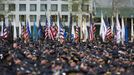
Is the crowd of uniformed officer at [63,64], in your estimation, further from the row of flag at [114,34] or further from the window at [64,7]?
the window at [64,7]

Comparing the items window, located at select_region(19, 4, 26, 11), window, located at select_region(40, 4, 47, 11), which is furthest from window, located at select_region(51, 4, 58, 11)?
window, located at select_region(19, 4, 26, 11)

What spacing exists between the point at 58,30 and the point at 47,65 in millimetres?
24076

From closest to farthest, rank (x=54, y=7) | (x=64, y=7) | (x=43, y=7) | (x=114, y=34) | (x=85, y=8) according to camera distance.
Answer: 1. (x=114, y=34)
2. (x=85, y=8)
3. (x=43, y=7)
4. (x=64, y=7)
5. (x=54, y=7)

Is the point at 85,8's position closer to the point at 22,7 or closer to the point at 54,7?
the point at 54,7

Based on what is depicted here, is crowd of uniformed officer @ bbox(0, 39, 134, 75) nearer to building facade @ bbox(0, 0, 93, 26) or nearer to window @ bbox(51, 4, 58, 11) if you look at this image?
building facade @ bbox(0, 0, 93, 26)

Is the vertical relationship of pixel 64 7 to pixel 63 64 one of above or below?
above

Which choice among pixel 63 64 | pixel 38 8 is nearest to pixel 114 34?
pixel 63 64

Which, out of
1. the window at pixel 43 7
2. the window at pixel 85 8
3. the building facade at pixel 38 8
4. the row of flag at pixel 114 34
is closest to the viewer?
the row of flag at pixel 114 34

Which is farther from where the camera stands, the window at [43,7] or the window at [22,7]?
the window at [22,7]

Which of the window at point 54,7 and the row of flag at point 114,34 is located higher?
the window at point 54,7

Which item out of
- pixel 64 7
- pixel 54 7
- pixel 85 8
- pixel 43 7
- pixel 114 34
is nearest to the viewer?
pixel 114 34

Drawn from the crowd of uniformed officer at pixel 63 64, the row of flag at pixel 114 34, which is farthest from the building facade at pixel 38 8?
the crowd of uniformed officer at pixel 63 64

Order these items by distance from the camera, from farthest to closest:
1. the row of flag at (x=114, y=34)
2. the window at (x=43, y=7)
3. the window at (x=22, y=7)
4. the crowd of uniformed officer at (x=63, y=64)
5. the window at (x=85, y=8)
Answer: the window at (x=22, y=7) < the window at (x=43, y=7) < the window at (x=85, y=8) < the row of flag at (x=114, y=34) < the crowd of uniformed officer at (x=63, y=64)

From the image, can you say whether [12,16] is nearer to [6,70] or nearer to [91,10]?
[91,10]
